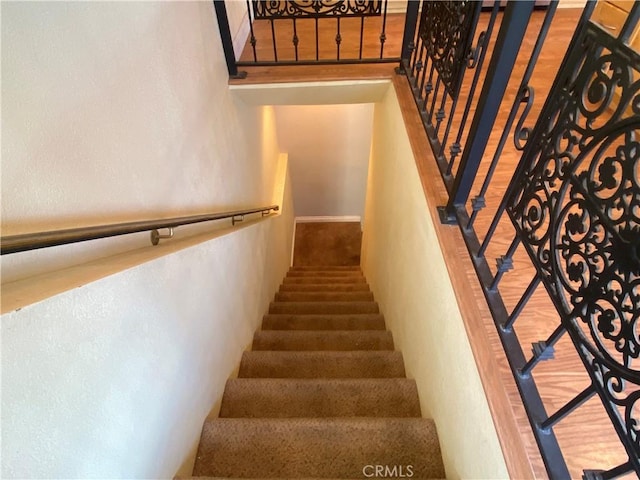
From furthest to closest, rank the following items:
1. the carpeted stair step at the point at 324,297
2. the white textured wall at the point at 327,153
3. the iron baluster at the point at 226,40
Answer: the white textured wall at the point at 327,153, the carpeted stair step at the point at 324,297, the iron baluster at the point at 226,40

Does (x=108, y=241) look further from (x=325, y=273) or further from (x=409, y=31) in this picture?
(x=325, y=273)

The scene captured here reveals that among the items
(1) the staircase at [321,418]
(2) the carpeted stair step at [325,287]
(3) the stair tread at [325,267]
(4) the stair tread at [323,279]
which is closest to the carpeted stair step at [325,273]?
(4) the stair tread at [323,279]

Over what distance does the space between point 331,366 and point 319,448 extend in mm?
669

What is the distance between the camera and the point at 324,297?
4070mm

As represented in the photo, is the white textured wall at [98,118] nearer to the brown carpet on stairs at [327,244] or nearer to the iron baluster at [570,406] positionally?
the iron baluster at [570,406]

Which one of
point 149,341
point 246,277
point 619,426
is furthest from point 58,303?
point 246,277

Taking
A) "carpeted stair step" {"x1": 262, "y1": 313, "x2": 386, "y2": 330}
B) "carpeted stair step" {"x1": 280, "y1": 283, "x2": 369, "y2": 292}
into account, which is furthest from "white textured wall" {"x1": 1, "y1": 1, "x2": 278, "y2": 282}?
"carpeted stair step" {"x1": 280, "y1": 283, "x2": 369, "y2": 292}

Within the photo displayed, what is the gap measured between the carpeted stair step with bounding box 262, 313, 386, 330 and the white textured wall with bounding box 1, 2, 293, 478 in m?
1.29

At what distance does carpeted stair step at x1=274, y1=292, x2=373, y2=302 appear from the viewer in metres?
3.90

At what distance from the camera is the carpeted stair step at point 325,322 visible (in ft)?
9.74

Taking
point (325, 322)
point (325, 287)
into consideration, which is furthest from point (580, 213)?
point (325, 287)

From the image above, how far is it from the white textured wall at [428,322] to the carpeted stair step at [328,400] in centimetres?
12

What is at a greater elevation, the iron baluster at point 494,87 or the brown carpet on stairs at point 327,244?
the iron baluster at point 494,87

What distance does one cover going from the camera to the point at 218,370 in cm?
192
